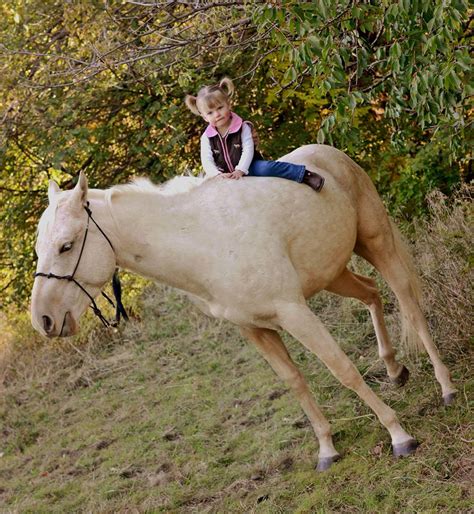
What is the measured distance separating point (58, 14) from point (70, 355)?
11.8 feet

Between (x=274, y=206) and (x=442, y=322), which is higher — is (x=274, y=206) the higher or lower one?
the higher one

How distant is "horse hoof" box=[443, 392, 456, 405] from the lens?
4.71 m

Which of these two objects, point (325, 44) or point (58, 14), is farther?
point (58, 14)

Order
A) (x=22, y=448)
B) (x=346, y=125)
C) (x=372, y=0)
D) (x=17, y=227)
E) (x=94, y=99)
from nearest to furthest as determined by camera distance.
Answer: (x=372, y=0)
(x=346, y=125)
(x=22, y=448)
(x=94, y=99)
(x=17, y=227)

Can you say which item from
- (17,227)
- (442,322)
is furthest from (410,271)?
(17,227)

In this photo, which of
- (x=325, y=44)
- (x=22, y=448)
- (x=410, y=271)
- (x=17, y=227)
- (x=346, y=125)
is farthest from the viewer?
(x=17, y=227)

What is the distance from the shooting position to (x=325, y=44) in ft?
12.6

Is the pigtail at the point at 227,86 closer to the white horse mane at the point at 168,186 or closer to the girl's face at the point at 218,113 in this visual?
the girl's face at the point at 218,113

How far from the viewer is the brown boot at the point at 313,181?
4.62 m

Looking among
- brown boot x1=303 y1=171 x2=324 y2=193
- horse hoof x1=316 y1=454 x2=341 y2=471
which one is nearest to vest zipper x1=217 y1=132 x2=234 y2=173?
brown boot x1=303 y1=171 x2=324 y2=193

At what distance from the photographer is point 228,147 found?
182 inches

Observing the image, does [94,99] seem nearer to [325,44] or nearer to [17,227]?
[17,227]

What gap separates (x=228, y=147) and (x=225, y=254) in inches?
29.4

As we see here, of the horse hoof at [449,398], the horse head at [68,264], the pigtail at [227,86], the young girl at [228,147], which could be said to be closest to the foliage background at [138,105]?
the pigtail at [227,86]
